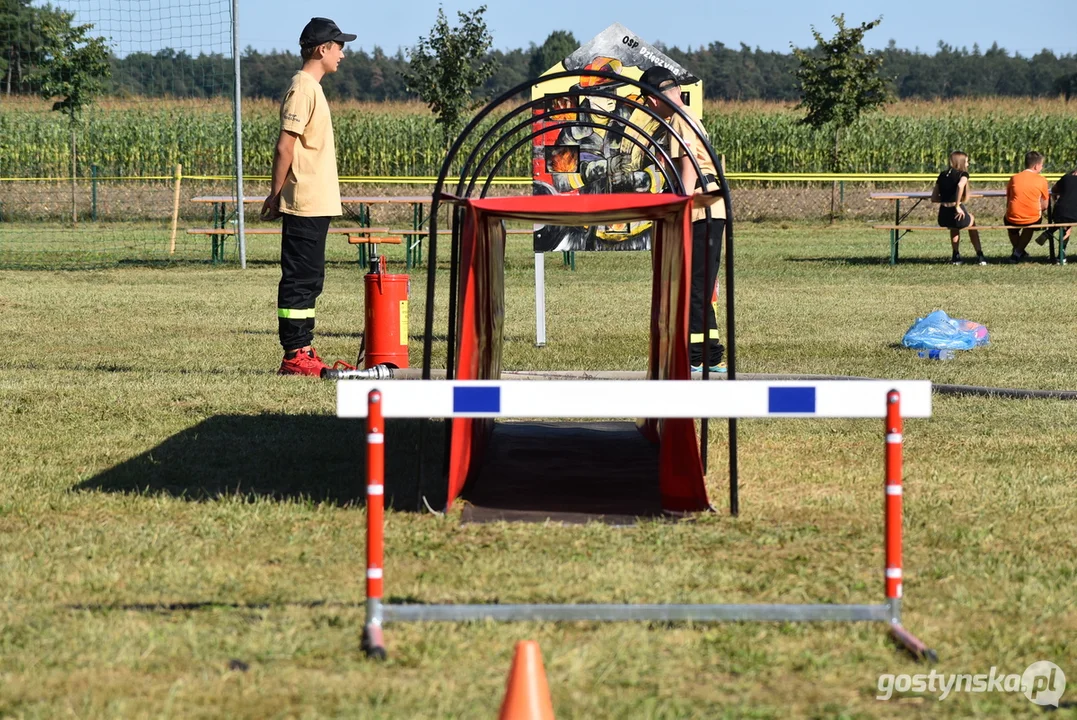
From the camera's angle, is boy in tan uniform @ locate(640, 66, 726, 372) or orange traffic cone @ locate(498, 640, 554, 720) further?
boy in tan uniform @ locate(640, 66, 726, 372)

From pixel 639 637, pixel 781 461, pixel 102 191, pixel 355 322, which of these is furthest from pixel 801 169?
pixel 639 637

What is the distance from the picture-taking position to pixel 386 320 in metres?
9.59

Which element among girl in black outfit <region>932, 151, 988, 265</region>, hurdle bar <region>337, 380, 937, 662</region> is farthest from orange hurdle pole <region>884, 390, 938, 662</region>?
girl in black outfit <region>932, 151, 988, 265</region>

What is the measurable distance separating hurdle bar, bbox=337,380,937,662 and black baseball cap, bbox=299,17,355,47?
5.83 m

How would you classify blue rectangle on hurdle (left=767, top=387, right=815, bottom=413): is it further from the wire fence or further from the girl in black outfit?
the wire fence

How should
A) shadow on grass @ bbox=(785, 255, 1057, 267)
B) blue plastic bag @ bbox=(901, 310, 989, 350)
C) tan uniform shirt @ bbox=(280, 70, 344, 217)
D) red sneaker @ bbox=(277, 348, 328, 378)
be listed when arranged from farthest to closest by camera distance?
shadow on grass @ bbox=(785, 255, 1057, 267), blue plastic bag @ bbox=(901, 310, 989, 350), red sneaker @ bbox=(277, 348, 328, 378), tan uniform shirt @ bbox=(280, 70, 344, 217)

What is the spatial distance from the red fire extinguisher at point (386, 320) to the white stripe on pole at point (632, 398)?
533 cm

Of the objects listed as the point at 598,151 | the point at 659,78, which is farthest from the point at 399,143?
the point at 659,78

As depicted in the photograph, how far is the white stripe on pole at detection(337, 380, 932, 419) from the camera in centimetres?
417

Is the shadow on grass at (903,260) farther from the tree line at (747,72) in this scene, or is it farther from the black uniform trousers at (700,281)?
the tree line at (747,72)

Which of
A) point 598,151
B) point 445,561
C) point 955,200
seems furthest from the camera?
point 955,200

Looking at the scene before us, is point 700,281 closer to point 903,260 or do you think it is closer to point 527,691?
point 527,691

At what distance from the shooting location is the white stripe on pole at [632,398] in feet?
13.7

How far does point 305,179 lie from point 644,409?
5819 mm
